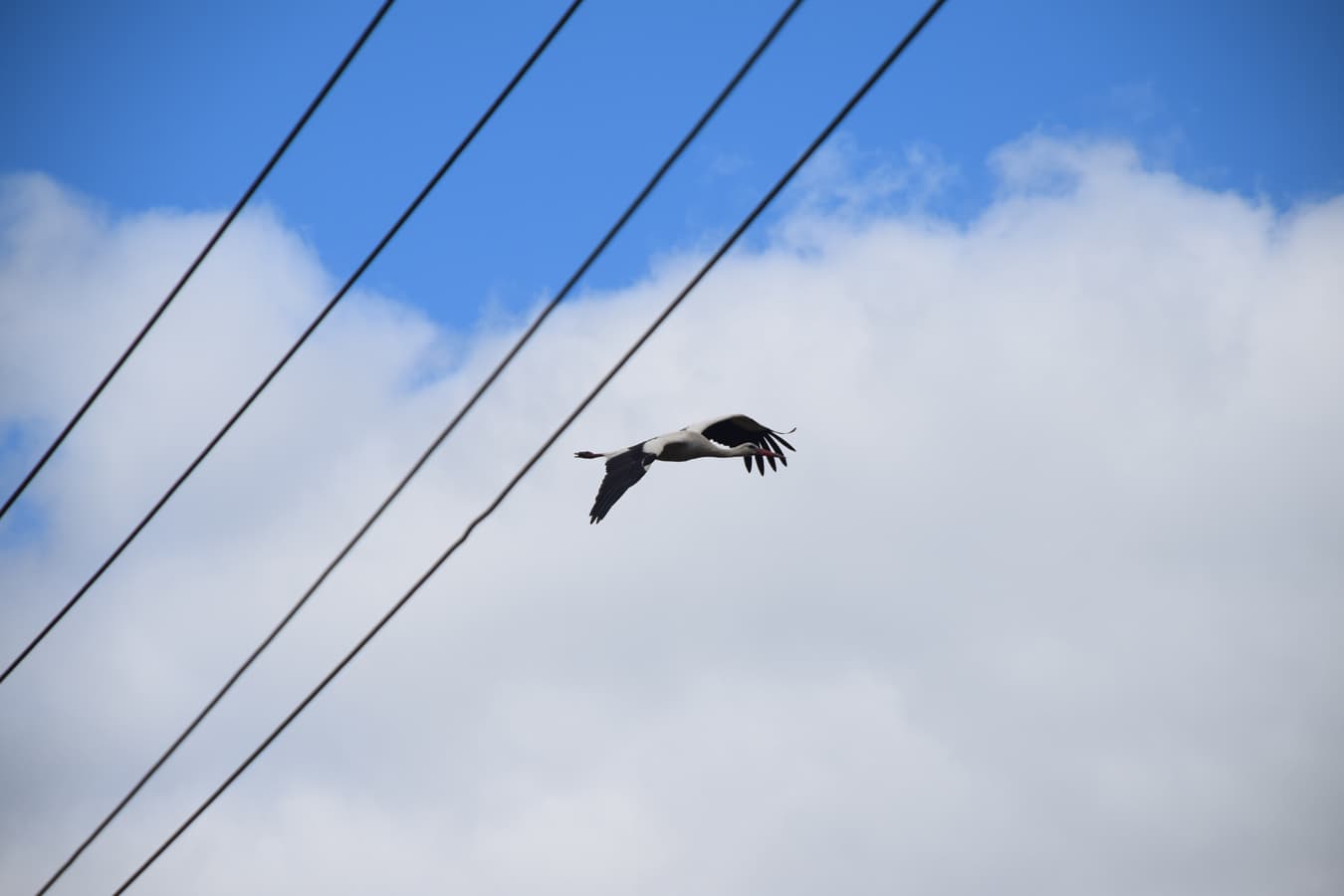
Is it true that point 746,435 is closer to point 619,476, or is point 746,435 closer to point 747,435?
point 747,435

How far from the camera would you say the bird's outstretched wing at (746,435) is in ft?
86.1

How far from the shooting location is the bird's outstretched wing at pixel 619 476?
20.1 metres

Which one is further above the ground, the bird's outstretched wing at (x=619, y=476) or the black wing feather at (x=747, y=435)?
the black wing feather at (x=747, y=435)

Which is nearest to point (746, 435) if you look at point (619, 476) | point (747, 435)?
point (747, 435)

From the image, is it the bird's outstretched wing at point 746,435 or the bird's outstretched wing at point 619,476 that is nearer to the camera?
the bird's outstretched wing at point 619,476

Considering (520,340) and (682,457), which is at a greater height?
(682,457)

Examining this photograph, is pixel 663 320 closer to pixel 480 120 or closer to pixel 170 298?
pixel 480 120

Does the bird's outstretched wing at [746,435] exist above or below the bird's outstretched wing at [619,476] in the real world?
above

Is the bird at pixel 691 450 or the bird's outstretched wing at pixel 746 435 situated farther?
the bird's outstretched wing at pixel 746 435

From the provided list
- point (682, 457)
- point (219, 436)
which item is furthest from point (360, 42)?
point (682, 457)

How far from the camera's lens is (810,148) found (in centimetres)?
802

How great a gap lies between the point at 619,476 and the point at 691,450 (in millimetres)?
2769

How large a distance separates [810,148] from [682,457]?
52.7 ft

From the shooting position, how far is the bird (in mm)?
20891
